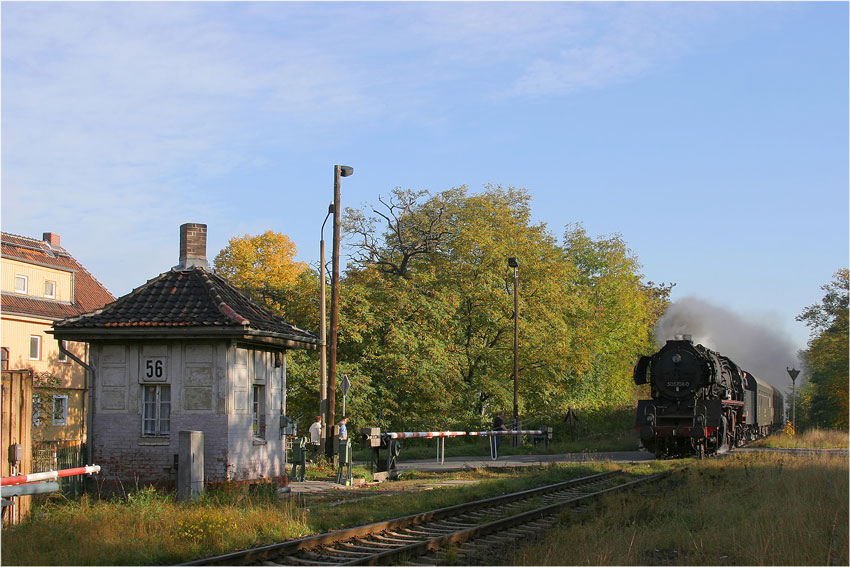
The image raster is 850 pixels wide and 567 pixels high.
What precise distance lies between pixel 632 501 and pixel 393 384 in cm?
2158

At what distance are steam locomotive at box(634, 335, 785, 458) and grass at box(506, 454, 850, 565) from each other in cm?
799

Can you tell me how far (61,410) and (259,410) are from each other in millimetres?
25386

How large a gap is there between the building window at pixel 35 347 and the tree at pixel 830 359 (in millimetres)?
36042

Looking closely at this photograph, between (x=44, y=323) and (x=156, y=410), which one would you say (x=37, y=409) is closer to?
(x=44, y=323)

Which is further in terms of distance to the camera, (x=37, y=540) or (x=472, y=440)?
(x=472, y=440)

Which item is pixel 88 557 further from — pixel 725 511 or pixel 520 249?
pixel 520 249

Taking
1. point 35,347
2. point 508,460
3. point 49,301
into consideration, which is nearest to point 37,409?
point 35,347

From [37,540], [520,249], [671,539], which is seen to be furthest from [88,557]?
[520,249]

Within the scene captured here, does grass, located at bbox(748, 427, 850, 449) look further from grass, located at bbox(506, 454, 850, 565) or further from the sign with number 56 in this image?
the sign with number 56

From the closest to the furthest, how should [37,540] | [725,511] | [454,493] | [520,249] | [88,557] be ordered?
[88,557] < [37,540] < [725,511] < [454,493] < [520,249]

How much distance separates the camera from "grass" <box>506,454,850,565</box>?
31.7 ft

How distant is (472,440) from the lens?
1596 inches

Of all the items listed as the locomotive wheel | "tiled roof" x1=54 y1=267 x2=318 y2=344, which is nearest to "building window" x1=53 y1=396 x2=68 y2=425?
"tiled roof" x1=54 y1=267 x2=318 y2=344

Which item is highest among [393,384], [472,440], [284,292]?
[284,292]
